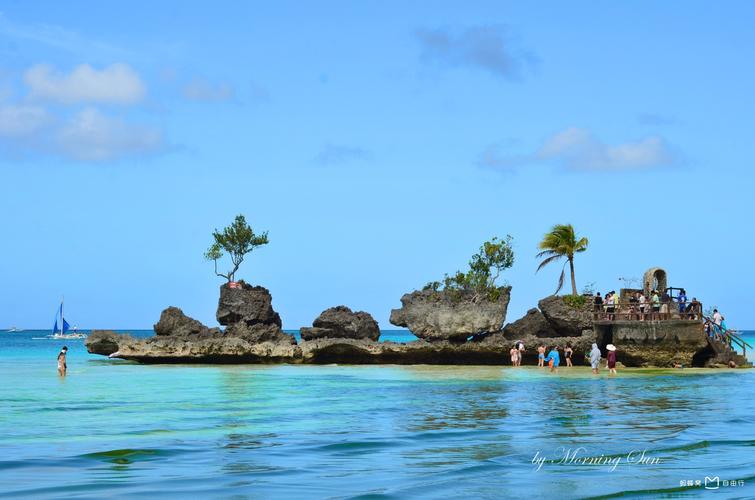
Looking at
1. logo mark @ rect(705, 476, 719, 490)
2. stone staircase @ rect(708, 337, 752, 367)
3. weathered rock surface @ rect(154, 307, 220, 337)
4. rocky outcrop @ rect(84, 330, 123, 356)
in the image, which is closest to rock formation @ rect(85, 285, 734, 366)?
weathered rock surface @ rect(154, 307, 220, 337)

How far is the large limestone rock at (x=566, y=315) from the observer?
158ft

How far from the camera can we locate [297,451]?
52.5 ft

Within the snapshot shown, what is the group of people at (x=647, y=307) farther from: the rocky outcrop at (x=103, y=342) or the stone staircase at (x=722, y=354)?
the rocky outcrop at (x=103, y=342)

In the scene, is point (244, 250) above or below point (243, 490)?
above

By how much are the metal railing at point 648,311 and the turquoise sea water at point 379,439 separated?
9581 millimetres

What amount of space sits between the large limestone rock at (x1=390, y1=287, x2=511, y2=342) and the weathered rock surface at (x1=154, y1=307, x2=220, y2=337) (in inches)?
453

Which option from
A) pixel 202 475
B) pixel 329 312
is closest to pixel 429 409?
pixel 202 475

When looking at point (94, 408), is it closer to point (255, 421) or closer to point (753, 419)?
point (255, 421)

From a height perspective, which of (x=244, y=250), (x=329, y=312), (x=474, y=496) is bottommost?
(x=474, y=496)

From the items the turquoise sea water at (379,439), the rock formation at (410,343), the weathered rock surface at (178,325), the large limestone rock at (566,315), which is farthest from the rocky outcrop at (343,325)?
the turquoise sea water at (379,439)

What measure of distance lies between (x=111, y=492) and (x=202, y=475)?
168 cm

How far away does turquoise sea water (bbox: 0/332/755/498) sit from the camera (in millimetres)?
12398

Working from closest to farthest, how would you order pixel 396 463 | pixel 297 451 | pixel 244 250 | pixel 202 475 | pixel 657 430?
pixel 202 475 < pixel 396 463 < pixel 297 451 < pixel 657 430 < pixel 244 250

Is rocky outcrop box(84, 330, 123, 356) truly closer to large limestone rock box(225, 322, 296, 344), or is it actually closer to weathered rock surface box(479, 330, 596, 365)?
large limestone rock box(225, 322, 296, 344)
